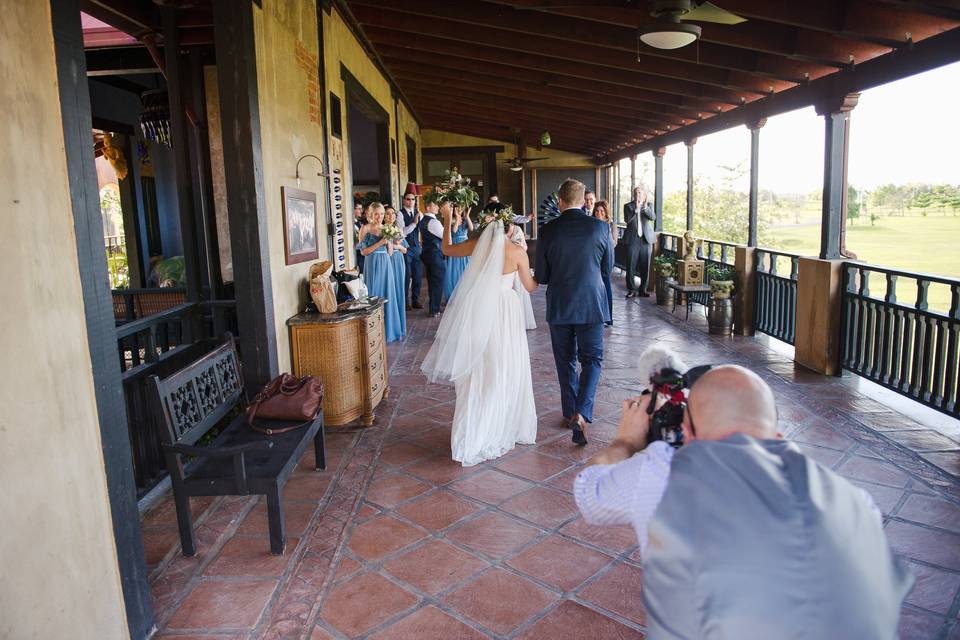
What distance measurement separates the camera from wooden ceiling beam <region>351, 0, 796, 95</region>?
6719 millimetres

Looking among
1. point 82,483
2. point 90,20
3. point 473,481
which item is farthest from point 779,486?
point 90,20

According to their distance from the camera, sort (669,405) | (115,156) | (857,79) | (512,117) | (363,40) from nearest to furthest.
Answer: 1. (669,405)
2. (857,79)
3. (363,40)
4. (115,156)
5. (512,117)

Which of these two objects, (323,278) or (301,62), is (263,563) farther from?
(301,62)

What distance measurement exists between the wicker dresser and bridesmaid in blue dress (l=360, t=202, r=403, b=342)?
2106 millimetres

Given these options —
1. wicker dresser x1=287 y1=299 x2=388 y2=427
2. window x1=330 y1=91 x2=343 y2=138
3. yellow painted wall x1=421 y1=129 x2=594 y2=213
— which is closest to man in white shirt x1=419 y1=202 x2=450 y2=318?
window x1=330 y1=91 x2=343 y2=138

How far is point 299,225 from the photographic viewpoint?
4.73 meters

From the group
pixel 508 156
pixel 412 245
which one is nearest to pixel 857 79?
pixel 412 245

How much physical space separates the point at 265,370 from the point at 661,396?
117 inches

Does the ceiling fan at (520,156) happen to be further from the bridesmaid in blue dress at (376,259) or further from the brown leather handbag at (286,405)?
the brown leather handbag at (286,405)

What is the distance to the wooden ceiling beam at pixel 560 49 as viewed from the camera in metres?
6.72

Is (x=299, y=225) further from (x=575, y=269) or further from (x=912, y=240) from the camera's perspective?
(x=912, y=240)

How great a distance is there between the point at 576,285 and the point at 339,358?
1.70 metres

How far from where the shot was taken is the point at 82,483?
200 centimetres

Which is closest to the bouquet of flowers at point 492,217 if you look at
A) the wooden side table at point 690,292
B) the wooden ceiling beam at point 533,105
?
the wooden side table at point 690,292
